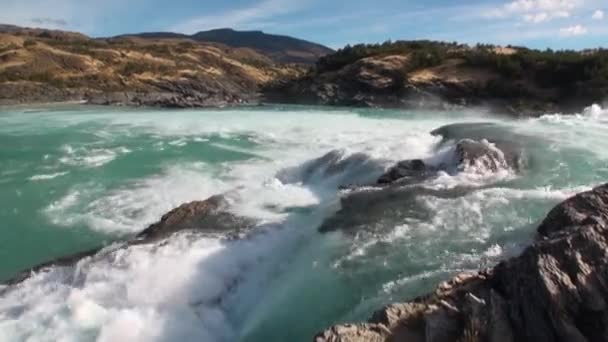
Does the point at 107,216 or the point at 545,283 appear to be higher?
the point at 545,283

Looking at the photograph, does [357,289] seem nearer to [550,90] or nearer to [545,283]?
[545,283]

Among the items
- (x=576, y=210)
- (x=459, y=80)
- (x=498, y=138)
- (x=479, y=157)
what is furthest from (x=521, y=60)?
(x=576, y=210)

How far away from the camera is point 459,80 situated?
48.4m

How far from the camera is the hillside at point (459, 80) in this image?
42.3m

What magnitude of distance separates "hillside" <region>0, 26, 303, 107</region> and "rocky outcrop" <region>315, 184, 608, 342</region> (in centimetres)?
4763

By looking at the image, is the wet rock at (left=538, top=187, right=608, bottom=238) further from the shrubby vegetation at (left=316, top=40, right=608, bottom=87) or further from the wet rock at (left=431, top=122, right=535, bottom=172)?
the shrubby vegetation at (left=316, top=40, right=608, bottom=87)

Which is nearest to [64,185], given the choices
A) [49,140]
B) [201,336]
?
[49,140]

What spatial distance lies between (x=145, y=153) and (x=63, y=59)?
4762 centimetres

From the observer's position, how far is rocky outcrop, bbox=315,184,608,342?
6301mm

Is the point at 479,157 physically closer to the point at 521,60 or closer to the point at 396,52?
the point at 521,60

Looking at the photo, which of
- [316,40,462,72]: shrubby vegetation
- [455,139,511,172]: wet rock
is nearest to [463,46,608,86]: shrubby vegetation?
[316,40,462,72]: shrubby vegetation

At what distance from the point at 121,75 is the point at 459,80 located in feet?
126

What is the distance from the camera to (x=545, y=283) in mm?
6523

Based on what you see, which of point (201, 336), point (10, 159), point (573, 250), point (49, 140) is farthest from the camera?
point (49, 140)
